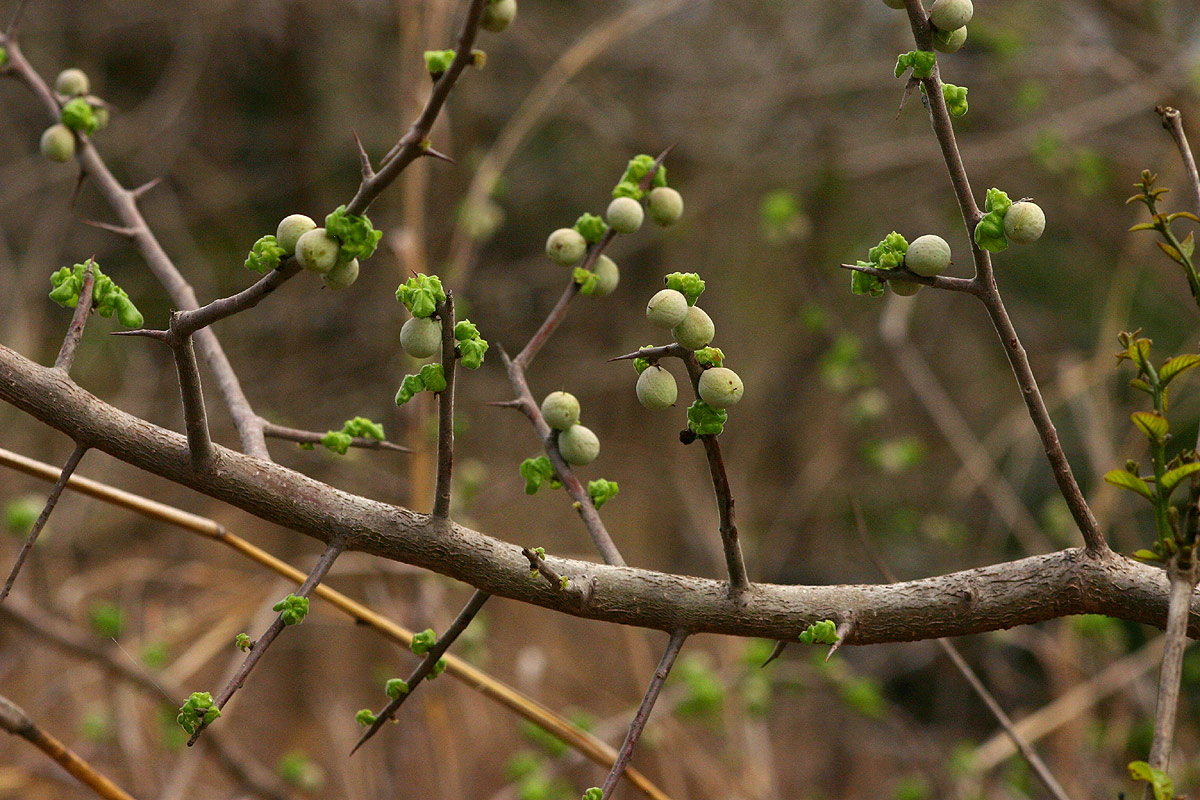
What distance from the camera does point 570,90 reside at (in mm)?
3945

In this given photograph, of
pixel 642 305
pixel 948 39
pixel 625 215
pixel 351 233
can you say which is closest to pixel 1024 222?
pixel 948 39

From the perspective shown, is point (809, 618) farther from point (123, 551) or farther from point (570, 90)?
point (123, 551)

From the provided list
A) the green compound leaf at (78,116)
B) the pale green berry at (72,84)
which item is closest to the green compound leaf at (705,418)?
the green compound leaf at (78,116)

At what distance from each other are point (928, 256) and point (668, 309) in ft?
0.84

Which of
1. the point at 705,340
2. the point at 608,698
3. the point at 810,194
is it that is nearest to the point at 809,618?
the point at 705,340

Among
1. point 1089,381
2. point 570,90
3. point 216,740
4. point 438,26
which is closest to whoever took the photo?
point 216,740

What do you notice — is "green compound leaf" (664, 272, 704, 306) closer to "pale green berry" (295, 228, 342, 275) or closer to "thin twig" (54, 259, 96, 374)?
"pale green berry" (295, 228, 342, 275)

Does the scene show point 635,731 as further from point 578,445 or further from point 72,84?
point 72,84

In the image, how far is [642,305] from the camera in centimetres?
475

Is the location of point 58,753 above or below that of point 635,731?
below

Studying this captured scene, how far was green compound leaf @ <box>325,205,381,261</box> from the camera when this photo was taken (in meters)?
0.81

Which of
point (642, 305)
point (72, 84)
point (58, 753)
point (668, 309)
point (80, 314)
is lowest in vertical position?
point (58, 753)

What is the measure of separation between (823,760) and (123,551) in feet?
10.6

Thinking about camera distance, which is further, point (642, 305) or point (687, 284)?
point (642, 305)
